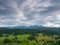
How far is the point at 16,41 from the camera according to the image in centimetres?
13538

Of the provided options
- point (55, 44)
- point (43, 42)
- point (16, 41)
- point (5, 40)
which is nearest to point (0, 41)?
point (5, 40)

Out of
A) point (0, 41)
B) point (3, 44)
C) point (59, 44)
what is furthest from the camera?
point (0, 41)

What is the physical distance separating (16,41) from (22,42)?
5.65 meters

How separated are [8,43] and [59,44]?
132 feet

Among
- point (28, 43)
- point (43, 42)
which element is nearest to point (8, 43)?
point (28, 43)

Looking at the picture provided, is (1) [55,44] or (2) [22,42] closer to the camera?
(1) [55,44]

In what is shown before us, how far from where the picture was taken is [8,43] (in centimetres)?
13025

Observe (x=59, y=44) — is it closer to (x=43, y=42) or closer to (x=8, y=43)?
(x=43, y=42)

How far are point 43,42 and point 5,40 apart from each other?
31926mm

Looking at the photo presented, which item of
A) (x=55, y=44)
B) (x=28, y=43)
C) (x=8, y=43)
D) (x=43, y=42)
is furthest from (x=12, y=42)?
(x=55, y=44)

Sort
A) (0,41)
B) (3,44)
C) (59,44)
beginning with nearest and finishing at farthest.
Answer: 1. (59,44)
2. (3,44)
3. (0,41)

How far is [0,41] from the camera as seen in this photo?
443ft

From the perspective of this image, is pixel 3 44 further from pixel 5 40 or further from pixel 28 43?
pixel 28 43

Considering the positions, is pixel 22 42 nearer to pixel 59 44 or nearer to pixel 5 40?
pixel 5 40
